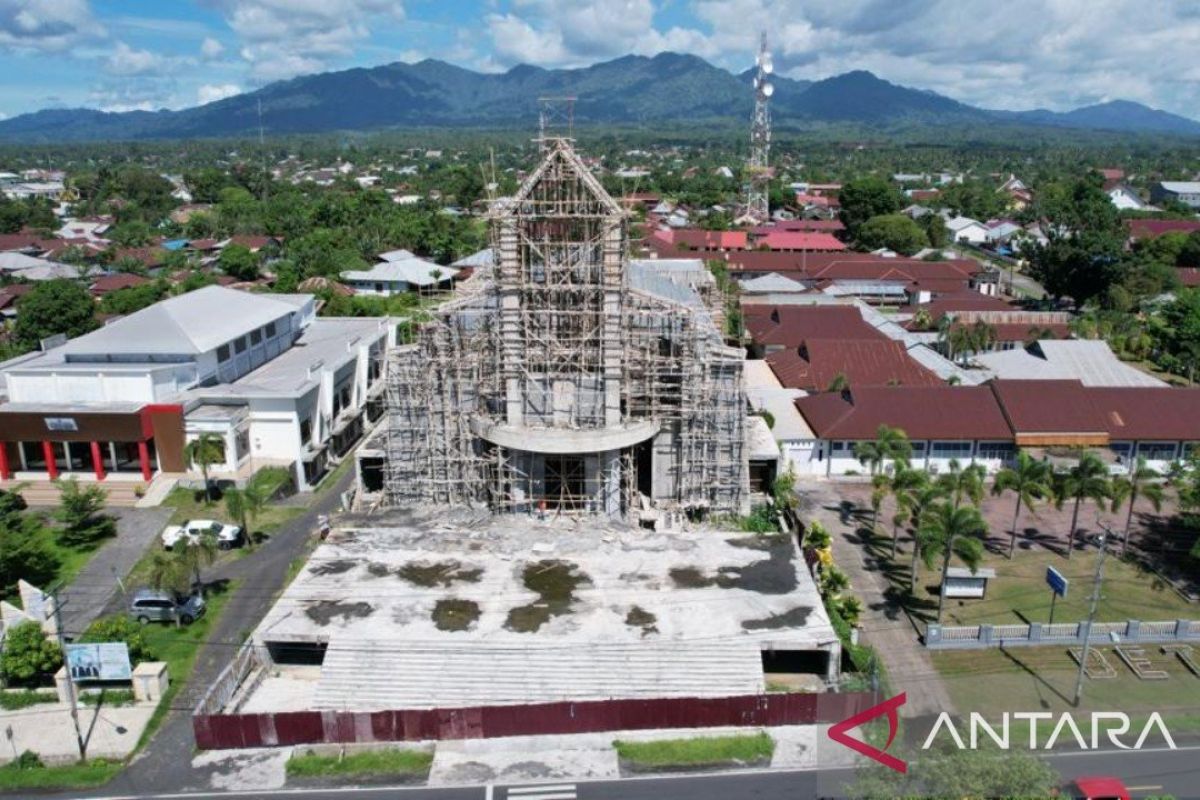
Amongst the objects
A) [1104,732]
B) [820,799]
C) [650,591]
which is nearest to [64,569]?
[650,591]

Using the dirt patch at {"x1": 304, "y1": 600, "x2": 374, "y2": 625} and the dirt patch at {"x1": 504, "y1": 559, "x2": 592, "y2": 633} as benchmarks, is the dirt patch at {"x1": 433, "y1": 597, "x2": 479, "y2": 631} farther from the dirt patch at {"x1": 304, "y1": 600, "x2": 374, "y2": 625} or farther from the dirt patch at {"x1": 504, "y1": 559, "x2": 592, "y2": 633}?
the dirt patch at {"x1": 304, "y1": 600, "x2": 374, "y2": 625}

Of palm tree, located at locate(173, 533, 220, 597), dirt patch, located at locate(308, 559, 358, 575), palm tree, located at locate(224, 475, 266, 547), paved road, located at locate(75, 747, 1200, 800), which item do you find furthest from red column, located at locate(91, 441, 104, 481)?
paved road, located at locate(75, 747, 1200, 800)

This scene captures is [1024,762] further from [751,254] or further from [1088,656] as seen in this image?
[751,254]

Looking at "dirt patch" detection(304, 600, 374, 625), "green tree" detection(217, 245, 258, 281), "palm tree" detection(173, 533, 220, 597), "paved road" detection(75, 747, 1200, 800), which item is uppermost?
"green tree" detection(217, 245, 258, 281)

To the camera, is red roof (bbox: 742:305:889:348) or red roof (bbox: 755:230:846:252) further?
red roof (bbox: 755:230:846:252)

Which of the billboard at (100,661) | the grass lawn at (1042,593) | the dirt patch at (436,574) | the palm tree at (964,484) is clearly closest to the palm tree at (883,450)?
the palm tree at (964,484)

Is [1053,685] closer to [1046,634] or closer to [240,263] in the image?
[1046,634]
